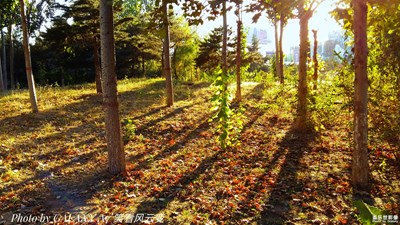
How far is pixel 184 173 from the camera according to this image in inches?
254

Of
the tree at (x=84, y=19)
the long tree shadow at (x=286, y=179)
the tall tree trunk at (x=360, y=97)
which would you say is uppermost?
the tree at (x=84, y=19)

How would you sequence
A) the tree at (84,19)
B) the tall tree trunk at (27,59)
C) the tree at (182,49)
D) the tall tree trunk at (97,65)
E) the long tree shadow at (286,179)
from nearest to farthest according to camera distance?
the long tree shadow at (286,179)
the tall tree trunk at (27,59)
the tree at (84,19)
the tall tree trunk at (97,65)
the tree at (182,49)

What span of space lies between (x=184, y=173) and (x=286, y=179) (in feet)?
7.12

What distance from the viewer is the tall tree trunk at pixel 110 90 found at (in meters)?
5.52

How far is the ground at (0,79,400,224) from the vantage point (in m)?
4.85

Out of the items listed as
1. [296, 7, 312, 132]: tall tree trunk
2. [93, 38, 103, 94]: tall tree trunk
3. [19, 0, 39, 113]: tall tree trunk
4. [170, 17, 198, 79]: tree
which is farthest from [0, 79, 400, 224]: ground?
[170, 17, 198, 79]: tree

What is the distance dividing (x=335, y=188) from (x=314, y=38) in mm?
11387

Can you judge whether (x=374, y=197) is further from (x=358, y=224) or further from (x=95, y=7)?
(x=95, y=7)

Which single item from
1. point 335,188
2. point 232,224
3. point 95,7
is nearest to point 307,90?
point 335,188

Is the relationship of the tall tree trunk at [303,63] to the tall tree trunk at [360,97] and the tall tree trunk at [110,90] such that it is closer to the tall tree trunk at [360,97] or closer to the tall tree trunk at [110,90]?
the tall tree trunk at [360,97]

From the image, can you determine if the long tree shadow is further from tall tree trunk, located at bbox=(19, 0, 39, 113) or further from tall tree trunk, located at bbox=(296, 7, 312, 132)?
tall tree trunk, located at bbox=(19, 0, 39, 113)

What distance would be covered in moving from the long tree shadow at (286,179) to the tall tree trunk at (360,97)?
110 centimetres

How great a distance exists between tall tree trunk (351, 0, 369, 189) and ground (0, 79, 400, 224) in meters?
0.41

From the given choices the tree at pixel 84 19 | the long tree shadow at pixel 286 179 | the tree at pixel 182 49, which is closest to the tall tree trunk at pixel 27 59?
the tree at pixel 84 19
